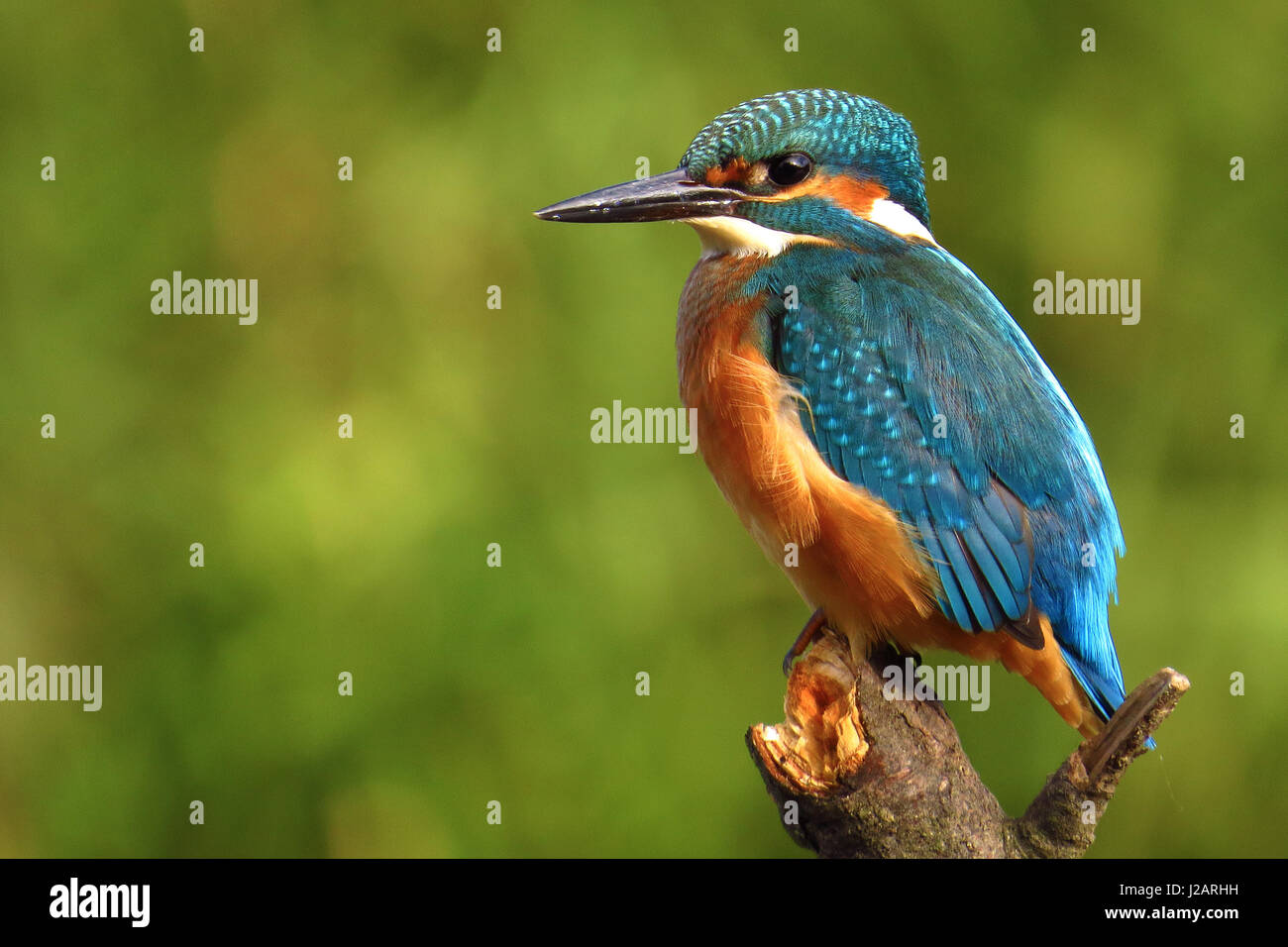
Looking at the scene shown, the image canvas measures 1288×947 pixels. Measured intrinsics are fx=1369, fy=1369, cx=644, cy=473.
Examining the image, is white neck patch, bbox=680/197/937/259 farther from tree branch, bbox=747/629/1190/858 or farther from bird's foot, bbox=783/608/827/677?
tree branch, bbox=747/629/1190/858

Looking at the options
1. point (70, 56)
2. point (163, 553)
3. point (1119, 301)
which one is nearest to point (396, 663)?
point (163, 553)

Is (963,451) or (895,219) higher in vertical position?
(895,219)

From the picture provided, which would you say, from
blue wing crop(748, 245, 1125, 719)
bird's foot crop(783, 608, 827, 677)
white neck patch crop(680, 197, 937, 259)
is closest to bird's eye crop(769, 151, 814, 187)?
white neck patch crop(680, 197, 937, 259)

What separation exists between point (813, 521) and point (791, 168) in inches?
29.6

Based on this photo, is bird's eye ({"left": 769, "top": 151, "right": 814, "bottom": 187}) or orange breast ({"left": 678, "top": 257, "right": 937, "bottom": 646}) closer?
orange breast ({"left": 678, "top": 257, "right": 937, "bottom": 646})

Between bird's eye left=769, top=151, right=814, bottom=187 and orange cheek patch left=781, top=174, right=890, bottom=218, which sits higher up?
bird's eye left=769, top=151, right=814, bottom=187

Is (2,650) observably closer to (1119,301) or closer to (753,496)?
(753,496)

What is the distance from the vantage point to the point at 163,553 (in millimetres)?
4035

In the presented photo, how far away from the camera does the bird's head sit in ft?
9.28

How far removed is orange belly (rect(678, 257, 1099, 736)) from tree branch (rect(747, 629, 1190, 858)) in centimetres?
28

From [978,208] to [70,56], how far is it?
2.90 m

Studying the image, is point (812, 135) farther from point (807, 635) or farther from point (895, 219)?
point (807, 635)

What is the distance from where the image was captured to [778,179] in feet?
9.39

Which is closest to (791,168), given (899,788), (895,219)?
(895,219)
